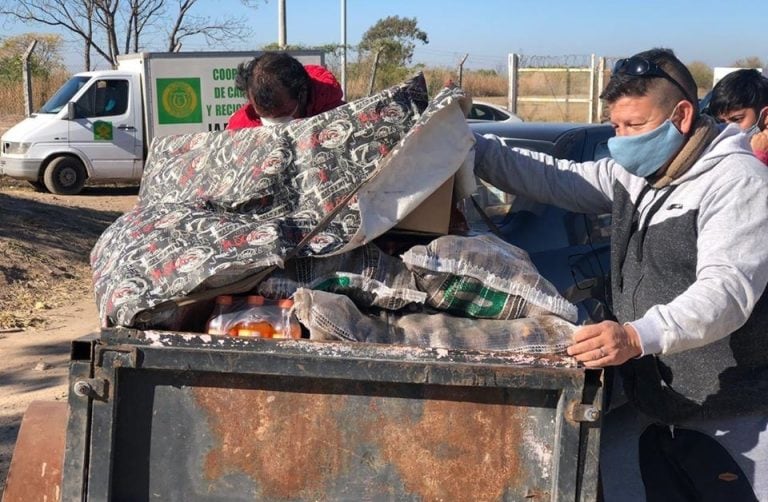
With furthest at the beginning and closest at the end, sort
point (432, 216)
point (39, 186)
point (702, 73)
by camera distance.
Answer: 1. point (702, 73)
2. point (39, 186)
3. point (432, 216)

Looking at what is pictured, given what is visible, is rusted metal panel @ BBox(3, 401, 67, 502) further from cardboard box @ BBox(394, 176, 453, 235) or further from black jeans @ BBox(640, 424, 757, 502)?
black jeans @ BBox(640, 424, 757, 502)

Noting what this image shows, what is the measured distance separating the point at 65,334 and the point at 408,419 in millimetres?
5432

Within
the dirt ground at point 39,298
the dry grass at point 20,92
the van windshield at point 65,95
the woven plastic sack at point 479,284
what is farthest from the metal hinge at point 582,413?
the dry grass at point 20,92

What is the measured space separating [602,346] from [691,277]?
0.51m

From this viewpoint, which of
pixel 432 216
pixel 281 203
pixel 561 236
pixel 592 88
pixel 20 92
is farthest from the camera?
pixel 20 92

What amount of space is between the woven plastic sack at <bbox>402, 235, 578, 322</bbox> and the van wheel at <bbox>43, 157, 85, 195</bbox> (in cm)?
1293

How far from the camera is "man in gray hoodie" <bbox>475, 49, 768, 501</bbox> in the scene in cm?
222

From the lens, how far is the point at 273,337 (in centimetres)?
214

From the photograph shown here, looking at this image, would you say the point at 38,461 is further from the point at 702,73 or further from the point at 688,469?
the point at 702,73

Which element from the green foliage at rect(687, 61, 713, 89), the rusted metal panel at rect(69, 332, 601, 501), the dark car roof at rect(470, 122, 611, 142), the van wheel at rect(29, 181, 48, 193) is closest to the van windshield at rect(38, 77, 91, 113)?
the van wheel at rect(29, 181, 48, 193)

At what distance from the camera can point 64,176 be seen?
14297 millimetres

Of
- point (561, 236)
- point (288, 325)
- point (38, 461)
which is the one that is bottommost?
point (38, 461)

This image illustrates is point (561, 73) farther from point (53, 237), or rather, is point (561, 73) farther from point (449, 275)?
point (449, 275)

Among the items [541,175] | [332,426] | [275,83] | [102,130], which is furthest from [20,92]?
[332,426]
